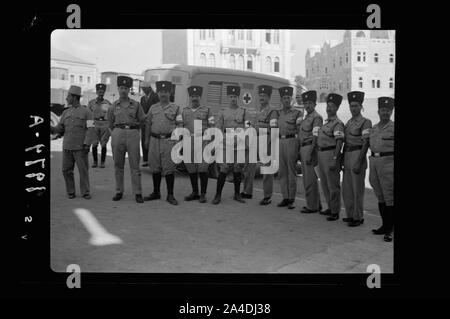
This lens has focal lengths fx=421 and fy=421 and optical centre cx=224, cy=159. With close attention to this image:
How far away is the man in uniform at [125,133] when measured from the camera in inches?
226

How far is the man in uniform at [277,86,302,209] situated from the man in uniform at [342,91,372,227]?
3.09 ft

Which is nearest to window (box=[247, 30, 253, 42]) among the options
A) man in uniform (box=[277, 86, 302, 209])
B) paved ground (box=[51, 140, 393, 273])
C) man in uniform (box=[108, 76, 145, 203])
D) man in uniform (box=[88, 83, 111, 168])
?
paved ground (box=[51, 140, 393, 273])

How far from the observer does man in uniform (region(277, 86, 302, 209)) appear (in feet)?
19.1

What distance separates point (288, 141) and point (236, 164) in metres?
0.91

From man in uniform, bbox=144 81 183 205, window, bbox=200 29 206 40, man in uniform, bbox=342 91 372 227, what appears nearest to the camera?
window, bbox=200 29 206 40

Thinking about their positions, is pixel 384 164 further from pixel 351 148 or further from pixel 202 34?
pixel 202 34

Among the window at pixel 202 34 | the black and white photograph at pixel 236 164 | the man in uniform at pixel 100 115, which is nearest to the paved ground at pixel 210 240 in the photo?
the black and white photograph at pixel 236 164

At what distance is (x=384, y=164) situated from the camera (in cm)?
440

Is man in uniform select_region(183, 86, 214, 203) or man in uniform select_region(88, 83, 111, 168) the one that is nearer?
man in uniform select_region(183, 86, 214, 203)

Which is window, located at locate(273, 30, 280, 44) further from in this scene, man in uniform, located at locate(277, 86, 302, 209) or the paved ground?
man in uniform, located at locate(277, 86, 302, 209)

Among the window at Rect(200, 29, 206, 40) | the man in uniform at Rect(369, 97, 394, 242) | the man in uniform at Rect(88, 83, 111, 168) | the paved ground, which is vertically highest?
the window at Rect(200, 29, 206, 40)

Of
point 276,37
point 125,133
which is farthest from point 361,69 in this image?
point 125,133

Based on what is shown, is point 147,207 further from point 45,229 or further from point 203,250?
point 45,229

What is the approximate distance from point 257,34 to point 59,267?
2325mm
